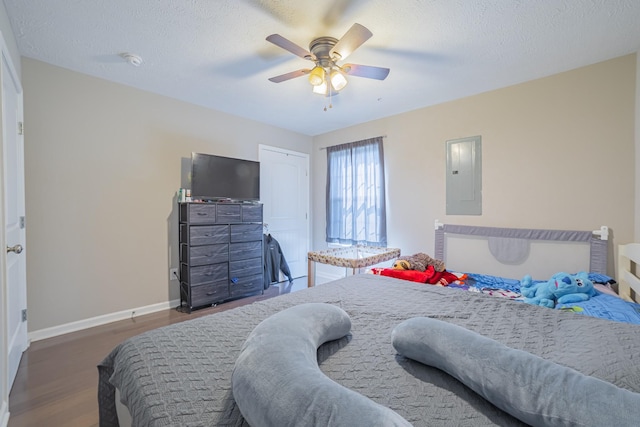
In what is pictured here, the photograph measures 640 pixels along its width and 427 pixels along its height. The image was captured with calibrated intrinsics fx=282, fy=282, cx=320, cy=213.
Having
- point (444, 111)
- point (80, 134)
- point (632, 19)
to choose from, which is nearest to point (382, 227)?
point (444, 111)

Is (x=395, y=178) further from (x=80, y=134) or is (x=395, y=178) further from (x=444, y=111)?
(x=80, y=134)

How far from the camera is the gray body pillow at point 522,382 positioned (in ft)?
1.98

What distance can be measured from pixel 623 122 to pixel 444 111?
1563 mm

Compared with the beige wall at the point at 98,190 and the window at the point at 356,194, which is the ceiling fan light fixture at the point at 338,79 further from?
the beige wall at the point at 98,190

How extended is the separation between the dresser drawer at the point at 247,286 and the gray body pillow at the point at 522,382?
2890 mm

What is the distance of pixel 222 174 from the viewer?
3.53m

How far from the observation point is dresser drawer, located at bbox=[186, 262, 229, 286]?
3160 millimetres

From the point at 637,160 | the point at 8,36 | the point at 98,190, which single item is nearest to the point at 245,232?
the point at 98,190

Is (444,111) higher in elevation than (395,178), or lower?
higher

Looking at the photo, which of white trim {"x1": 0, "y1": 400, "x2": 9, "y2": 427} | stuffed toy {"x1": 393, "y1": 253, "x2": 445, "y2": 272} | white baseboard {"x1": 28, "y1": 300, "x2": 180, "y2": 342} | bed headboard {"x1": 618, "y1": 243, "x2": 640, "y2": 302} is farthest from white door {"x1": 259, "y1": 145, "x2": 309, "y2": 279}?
bed headboard {"x1": 618, "y1": 243, "x2": 640, "y2": 302}

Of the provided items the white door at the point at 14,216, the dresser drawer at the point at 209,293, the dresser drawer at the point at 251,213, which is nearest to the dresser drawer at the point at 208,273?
the dresser drawer at the point at 209,293

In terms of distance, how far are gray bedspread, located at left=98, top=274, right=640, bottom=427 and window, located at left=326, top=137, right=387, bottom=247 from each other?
2.54m

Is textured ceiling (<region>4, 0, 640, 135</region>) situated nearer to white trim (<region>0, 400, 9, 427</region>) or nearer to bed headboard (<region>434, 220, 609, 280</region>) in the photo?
bed headboard (<region>434, 220, 609, 280</region>)

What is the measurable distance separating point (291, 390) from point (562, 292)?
2.36 metres
